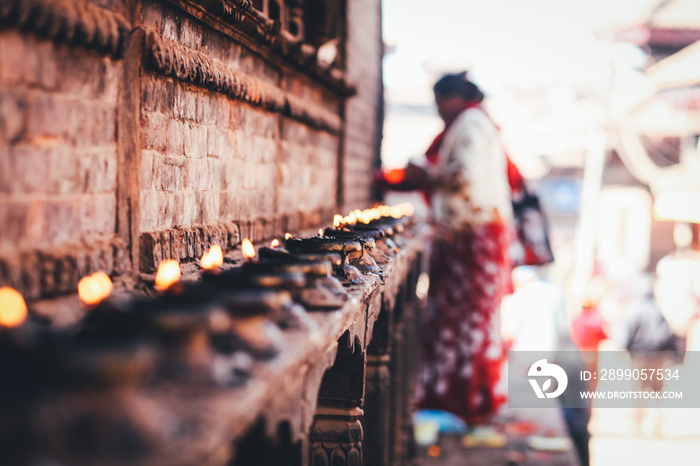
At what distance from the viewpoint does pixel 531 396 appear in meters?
7.85

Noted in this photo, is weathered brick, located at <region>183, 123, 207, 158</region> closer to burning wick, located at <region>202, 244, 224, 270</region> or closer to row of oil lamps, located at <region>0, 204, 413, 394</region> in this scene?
burning wick, located at <region>202, 244, 224, 270</region>

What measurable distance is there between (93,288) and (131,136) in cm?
58

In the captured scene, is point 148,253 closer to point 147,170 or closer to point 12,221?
point 147,170

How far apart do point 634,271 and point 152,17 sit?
10.3m

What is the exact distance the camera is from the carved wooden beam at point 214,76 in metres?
2.35

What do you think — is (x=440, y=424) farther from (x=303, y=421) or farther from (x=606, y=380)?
(x=303, y=421)

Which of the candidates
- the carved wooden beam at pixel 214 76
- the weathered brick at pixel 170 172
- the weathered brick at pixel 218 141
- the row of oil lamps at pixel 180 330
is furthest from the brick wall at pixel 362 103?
the row of oil lamps at pixel 180 330

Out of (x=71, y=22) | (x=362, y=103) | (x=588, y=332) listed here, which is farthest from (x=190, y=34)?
(x=588, y=332)

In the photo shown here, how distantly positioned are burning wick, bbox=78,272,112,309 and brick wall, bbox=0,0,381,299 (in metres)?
0.03

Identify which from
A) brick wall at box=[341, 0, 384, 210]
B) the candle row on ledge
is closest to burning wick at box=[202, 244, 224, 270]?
the candle row on ledge

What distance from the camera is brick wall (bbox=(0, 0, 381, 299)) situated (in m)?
1.68

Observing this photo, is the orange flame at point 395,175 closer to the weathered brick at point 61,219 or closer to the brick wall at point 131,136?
the brick wall at point 131,136

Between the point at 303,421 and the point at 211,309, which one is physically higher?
the point at 211,309

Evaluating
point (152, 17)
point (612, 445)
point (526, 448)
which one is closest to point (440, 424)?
point (526, 448)
